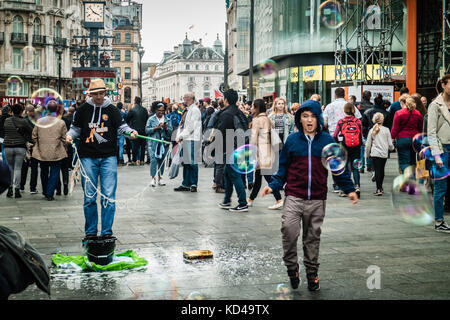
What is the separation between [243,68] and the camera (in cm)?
5475

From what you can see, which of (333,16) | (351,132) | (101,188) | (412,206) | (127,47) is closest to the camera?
(101,188)

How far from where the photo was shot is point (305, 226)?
19.0 ft

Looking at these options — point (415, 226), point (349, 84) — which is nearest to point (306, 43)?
point (349, 84)

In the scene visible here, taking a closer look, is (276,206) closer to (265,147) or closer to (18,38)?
(265,147)

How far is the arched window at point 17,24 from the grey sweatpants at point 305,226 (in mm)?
59841

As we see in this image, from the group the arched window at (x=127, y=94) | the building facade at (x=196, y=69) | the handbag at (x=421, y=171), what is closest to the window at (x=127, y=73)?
the arched window at (x=127, y=94)

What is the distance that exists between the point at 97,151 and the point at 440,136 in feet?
14.9

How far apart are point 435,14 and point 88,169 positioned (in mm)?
17032

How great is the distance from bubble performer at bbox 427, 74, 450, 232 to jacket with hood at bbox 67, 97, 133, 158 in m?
3.96

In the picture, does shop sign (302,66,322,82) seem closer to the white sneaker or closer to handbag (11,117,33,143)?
handbag (11,117,33,143)

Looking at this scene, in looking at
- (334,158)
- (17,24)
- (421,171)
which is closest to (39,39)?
(17,24)

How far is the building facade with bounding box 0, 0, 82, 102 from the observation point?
59469 millimetres

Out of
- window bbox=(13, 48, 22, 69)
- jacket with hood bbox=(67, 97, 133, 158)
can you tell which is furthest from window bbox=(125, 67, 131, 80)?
jacket with hood bbox=(67, 97, 133, 158)

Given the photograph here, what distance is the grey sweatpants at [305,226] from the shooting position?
18.6 feet
